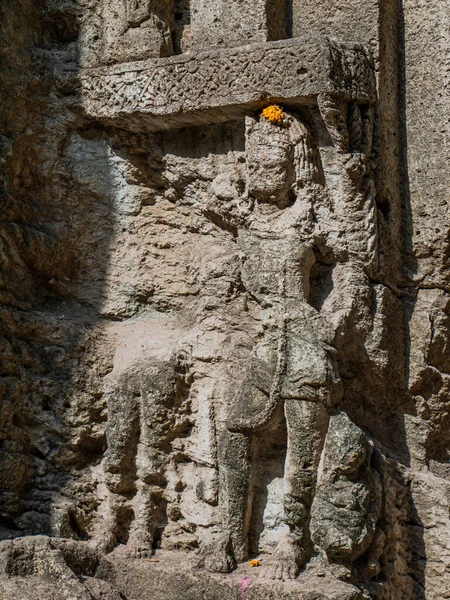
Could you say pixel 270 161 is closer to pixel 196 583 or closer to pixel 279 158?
pixel 279 158

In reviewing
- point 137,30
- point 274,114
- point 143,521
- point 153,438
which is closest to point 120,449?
point 153,438

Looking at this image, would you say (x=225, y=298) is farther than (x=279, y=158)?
Yes

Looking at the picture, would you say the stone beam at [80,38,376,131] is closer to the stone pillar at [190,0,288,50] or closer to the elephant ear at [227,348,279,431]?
the stone pillar at [190,0,288,50]

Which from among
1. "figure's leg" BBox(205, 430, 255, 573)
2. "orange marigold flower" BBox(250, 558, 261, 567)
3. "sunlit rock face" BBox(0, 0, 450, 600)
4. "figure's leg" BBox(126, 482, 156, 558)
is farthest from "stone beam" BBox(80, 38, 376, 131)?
"orange marigold flower" BBox(250, 558, 261, 567)

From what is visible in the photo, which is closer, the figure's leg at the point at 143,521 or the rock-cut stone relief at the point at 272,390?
the rock-cut stone relief at the point at 272,390

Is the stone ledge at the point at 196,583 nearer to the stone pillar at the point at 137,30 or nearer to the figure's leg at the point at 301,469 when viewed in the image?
the figure's leg at the point at 301,469

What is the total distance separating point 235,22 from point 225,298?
A: 1.54 m

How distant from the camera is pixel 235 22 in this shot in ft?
20.9

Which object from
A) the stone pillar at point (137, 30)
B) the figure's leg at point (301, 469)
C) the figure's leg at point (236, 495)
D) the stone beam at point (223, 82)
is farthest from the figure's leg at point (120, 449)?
the stone pillar at point (137, 30)

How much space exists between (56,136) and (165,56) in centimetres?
80

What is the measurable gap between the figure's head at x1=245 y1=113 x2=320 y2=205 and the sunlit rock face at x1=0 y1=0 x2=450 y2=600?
12 millimetres

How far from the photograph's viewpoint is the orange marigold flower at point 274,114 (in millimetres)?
6070

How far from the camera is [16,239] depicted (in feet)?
21.4

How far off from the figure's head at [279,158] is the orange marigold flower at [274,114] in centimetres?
2
